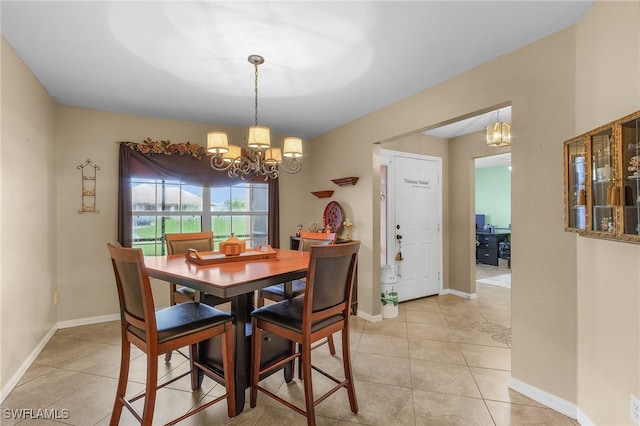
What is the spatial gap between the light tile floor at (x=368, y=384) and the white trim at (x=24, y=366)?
0.12 ft

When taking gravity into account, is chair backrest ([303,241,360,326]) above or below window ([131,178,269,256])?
below

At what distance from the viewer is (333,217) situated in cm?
410

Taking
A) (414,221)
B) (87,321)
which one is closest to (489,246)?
(414,221)

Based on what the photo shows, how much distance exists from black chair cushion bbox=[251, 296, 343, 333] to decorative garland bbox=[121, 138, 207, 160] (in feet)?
8.87

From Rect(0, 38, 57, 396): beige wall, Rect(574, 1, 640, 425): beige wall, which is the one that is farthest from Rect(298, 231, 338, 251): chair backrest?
Rect(0, 38, 57, 396): beige wall

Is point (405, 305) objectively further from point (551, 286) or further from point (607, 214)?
point (607, 214)

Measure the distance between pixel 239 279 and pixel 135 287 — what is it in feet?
1.72

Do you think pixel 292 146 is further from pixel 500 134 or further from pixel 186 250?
pixel 500 134

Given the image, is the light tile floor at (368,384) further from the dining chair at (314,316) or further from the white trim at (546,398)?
the dining chair at (314,316)

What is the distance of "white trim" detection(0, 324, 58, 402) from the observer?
207 centimetres

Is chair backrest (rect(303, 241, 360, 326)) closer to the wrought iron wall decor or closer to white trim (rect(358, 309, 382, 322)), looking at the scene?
white trim (rect(358, 309, 382, 322))

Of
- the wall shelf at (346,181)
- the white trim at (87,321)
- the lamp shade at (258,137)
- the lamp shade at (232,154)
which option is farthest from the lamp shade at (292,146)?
the white trim at (87,321)

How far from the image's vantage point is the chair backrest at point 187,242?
2.90 meters

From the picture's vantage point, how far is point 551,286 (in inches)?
76.9
